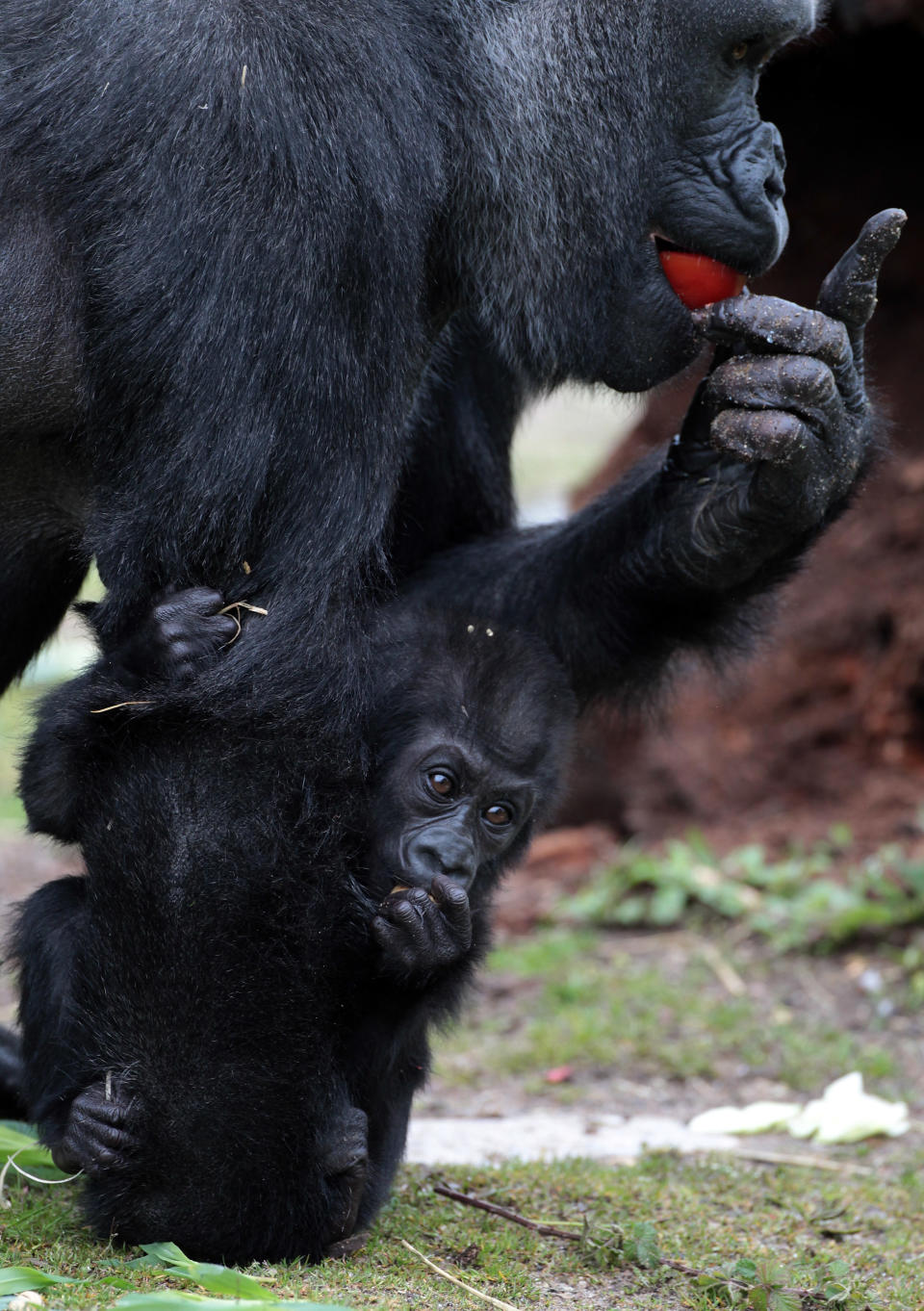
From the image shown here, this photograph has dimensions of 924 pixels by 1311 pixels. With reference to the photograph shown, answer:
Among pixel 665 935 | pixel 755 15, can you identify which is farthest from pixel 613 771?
pixel 755 15

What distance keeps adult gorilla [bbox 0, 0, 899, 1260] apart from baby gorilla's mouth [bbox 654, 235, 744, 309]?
0.53 feet

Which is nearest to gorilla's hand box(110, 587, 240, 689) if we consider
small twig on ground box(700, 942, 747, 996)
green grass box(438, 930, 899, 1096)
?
green grass box(438, 930, 899, 1096)

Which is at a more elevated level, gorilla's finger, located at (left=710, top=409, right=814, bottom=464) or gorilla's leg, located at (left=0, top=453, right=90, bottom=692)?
gorilla's finger, located at (left=710, top=409, right=814, bottom=464)

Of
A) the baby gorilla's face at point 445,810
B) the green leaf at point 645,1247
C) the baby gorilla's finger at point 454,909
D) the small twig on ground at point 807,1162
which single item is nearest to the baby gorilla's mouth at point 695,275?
the baby gorilla's face at point 445,810

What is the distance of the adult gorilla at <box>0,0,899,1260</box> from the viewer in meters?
2.60

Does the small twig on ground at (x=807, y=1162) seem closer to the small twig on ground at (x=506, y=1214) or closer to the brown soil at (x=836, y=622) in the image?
the small twig on ground at (x=506, y=1214)

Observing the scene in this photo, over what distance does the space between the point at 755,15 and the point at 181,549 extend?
5.31 feet

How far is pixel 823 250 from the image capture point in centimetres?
643

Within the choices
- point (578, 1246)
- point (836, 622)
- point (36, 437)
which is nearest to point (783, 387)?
point (36, 437)

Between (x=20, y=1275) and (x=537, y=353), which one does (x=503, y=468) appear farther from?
(x=20, y=1275)

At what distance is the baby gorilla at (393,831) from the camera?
264 cm

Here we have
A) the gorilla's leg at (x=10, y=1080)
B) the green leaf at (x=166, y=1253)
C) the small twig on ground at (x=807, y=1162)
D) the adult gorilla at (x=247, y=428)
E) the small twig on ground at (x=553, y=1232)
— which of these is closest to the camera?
the green leaf at (x=166, y=1253)

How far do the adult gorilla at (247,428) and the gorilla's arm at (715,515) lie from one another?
1cm

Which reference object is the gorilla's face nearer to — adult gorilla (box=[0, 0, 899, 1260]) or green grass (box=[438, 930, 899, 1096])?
adult gorilla (box=[0, 0, 899, 1260])
